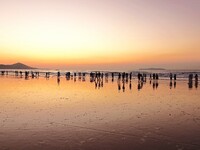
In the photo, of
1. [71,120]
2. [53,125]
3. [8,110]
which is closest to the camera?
[53,125]

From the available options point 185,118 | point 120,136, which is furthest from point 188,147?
point 185,118

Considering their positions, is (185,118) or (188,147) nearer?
(188,147)

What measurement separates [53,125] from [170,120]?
24.8 ft

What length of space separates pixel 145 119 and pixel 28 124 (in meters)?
7.51

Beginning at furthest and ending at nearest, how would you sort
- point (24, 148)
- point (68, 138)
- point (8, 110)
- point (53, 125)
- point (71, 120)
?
point (8, 110), point (71, 120), point (53, 125), point (68, 138), point (24, 148)

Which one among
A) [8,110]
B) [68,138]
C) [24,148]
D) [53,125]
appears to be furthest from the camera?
[8,110]

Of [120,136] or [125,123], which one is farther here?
[125,123]

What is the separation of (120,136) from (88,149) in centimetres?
250

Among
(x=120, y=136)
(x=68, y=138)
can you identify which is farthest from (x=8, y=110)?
(x=120, y=136)

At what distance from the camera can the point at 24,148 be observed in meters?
11.1

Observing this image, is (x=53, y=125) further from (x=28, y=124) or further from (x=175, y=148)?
(x=175, y=148)

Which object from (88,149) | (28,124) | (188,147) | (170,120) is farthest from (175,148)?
(28,124)

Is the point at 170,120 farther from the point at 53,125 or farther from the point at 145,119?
the point at 53,125

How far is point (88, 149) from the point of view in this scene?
36.3 feet
